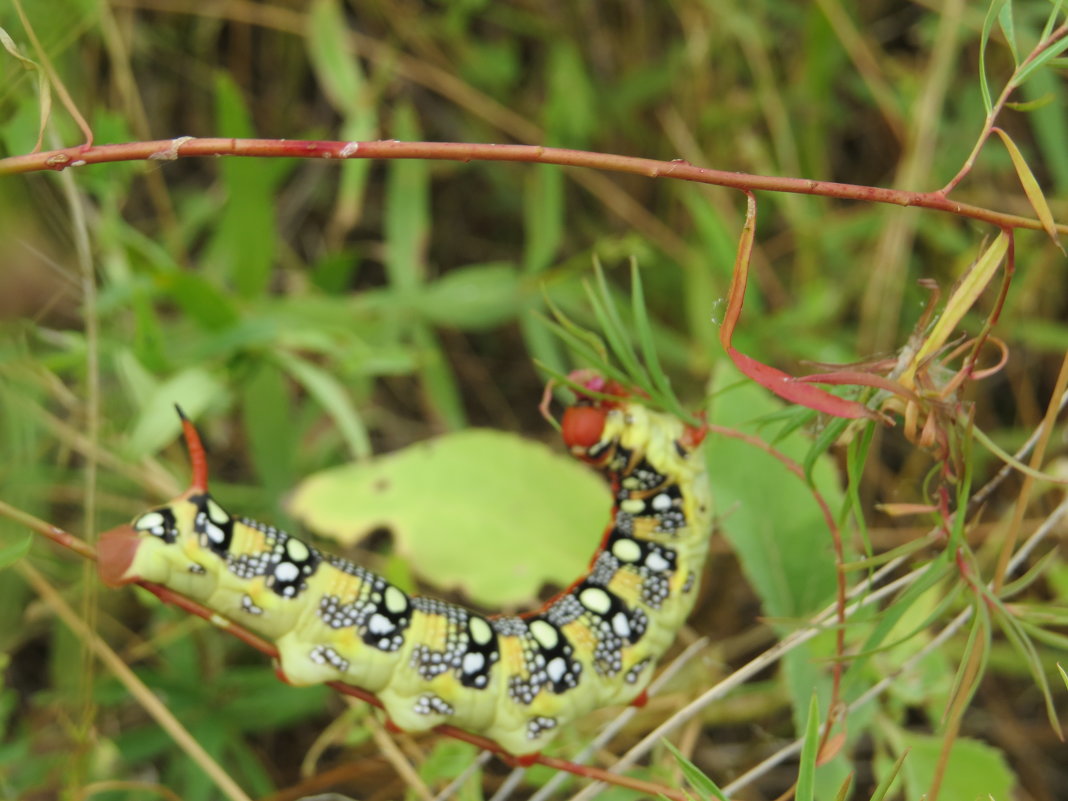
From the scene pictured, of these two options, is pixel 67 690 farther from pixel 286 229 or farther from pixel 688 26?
pixel 688 26

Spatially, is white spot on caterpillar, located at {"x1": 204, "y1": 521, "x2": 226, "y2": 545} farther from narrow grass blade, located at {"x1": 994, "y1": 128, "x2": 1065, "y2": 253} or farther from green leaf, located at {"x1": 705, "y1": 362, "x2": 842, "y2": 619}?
narrow grass blade, located at {"x1": 994, "y1": 128, "x2": 1065, "y2": 253}

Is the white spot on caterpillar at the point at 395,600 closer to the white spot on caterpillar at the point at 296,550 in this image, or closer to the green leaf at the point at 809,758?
the white spot on caterpillar at the point at 296,550

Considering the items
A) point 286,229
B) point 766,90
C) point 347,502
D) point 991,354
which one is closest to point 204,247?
point 286,229

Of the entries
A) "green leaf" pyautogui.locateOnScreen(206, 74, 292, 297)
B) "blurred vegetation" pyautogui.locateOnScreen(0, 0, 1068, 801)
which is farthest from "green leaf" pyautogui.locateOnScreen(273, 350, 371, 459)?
"green leaf" pyautogui.locateOnScreen(206, 74, 292, 297)

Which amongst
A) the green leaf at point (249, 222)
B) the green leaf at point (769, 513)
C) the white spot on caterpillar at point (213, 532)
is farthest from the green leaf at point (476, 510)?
the white spot on caterpillar at point (213, 532)

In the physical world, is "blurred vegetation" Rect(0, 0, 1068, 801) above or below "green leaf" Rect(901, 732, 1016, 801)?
above

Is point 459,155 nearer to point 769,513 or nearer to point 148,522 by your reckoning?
point 148,522
